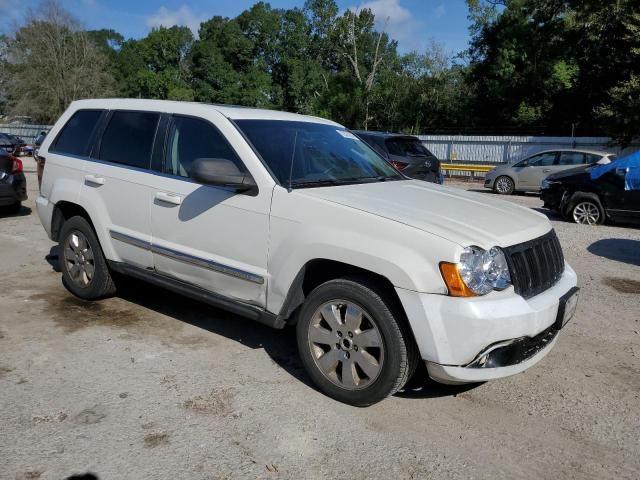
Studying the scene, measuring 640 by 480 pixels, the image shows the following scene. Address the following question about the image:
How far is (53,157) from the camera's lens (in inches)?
210

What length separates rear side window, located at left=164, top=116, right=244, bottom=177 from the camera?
408 cm

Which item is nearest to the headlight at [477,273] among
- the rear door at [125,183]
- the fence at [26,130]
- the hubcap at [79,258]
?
the rear door at [125,183]

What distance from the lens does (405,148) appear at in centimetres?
1198

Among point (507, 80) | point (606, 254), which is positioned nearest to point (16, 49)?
point (507, 80)

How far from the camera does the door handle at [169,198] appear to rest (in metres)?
4.13

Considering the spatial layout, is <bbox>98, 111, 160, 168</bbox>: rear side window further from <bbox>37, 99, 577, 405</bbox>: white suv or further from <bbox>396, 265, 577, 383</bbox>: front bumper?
<bbox>396, 265, 577, 383</bbox>: front bumper

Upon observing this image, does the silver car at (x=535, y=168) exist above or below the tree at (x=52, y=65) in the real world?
below

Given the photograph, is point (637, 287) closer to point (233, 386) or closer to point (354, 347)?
point (354, 347)

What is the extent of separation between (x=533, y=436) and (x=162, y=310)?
3372mm

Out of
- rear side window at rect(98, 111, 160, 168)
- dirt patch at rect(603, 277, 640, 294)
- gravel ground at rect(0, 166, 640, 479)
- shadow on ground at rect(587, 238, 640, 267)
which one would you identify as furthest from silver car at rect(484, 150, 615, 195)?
rear side window at rect(98, 111, 160, 168)

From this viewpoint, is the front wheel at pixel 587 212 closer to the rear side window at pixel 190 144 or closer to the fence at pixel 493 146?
the rear side window at pixel 190 144

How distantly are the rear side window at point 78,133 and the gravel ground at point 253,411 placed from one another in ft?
4.91

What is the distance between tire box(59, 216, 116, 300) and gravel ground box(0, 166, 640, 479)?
0.22 metres

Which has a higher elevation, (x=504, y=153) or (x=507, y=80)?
(x=507, y=80)
